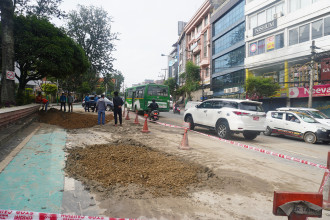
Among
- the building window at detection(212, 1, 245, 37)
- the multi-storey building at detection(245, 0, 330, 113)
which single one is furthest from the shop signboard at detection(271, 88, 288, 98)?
the building window at detection(212, 1, 245, 37)

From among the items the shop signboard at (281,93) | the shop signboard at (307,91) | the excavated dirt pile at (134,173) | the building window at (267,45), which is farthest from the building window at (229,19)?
the excavated dirt pile at (134,173)

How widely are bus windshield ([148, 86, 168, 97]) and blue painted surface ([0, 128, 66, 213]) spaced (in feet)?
50.0

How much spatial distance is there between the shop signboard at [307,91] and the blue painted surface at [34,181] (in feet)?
68.6

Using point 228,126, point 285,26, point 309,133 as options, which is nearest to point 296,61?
point 285,26

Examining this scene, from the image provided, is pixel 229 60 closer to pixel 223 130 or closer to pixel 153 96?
pixel 153 96

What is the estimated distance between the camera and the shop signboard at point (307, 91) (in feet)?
63.2

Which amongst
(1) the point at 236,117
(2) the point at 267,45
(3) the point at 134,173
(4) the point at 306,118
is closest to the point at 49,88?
(2) the point at 267,45

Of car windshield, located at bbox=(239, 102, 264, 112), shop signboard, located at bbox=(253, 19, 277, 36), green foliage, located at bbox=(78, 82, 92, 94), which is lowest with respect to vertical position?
car windshield, located at bbox=(239, 102, 264, 112)

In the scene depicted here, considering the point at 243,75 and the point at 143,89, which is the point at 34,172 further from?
the point at 243,75

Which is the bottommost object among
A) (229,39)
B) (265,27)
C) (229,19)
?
(265,27)

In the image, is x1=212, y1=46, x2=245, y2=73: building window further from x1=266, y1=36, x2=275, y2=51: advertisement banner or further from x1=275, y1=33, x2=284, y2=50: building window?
x1=275, y1=33, x2=284, y2=50: building window

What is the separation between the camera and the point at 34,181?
4.09 metres

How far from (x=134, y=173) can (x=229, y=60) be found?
31.4 m

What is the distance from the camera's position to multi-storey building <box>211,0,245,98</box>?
3028 cm
